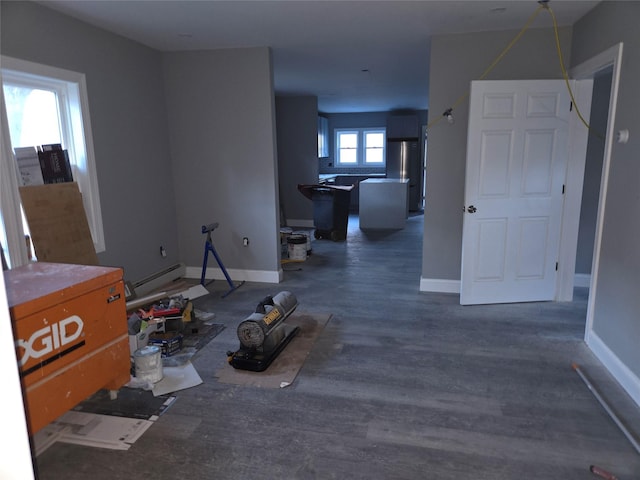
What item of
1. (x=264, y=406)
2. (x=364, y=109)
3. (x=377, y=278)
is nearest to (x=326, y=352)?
(x=264, y=406)

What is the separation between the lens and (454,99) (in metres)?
4.11

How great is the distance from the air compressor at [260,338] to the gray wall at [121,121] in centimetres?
173

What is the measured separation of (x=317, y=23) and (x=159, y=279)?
119 inches

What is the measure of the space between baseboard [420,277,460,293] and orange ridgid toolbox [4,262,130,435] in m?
3.02

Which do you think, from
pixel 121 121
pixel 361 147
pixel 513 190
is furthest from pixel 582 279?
pixel 361 147

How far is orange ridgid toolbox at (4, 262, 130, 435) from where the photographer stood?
1899mm

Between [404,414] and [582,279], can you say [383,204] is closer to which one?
[582,279]

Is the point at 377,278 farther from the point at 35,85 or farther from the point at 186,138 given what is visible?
the point at 35,85

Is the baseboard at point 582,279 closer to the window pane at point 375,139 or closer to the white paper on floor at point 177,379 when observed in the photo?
the white paper on floor at point 177,379

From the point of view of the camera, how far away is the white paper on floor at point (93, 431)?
2.20m

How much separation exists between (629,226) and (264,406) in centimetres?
252

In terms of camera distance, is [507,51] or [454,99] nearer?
[507,51]

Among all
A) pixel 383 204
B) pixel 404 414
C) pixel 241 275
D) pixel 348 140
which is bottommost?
pixel 404 414

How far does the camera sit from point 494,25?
12.2 ft
